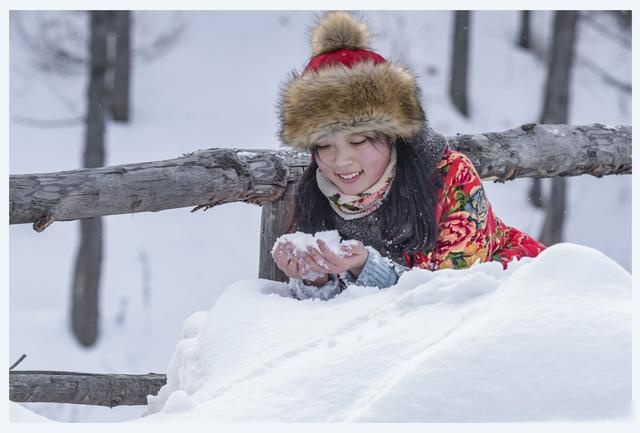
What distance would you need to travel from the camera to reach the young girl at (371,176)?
2.90 metres

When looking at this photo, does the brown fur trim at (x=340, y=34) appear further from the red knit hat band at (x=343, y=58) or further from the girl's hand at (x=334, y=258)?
the girl's hand at (x=334, y=258)

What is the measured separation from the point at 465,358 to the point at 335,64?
Answer: 59.2 inches

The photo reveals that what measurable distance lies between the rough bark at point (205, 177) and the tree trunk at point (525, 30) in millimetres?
11675

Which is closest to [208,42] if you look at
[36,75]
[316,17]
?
[36,75]

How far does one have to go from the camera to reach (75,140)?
41.5ft

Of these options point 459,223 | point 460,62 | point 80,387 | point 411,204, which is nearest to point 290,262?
point 411,204

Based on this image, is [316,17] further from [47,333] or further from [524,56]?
[524,56]

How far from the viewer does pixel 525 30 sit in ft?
50.9

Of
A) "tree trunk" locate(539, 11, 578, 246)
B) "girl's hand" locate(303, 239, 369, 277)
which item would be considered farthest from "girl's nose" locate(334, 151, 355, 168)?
"tree trunk" locate(539, 11, 578, 246)

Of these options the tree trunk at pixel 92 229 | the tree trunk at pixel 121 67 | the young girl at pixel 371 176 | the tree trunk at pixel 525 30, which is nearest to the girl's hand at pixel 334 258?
the young girl at pixel 371 176

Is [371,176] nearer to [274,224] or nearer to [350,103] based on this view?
[350,103]

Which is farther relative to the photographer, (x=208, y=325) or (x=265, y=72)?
(x=265, y=72)

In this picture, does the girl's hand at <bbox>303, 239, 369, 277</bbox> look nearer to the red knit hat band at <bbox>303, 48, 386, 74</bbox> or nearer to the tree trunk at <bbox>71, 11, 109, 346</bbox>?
the red knit hat band at <bbox>303, 48, 386, 74</bbox>

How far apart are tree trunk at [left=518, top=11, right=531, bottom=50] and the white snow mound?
45.9ft
